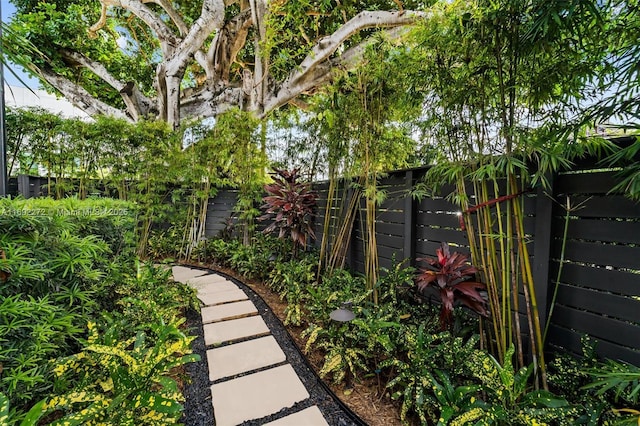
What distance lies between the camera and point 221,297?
2871 mm

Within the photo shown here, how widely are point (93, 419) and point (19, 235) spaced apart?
84cm

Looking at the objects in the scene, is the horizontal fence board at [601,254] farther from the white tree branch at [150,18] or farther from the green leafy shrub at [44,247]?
the white tree branch at [150,18]

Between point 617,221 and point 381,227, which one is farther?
point 381,227

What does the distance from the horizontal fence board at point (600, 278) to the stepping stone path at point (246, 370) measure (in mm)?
1502

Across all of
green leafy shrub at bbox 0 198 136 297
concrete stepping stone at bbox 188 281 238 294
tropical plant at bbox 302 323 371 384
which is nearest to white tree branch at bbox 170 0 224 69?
concrete stepping stone at bbox 188 281 238 294

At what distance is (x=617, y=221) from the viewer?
1.24 m

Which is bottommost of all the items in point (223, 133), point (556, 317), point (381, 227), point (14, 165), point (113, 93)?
point (556, 317)

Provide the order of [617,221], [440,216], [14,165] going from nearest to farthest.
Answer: [617,221] → [440,216] → [14,165]

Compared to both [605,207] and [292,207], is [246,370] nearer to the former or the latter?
[292,207]

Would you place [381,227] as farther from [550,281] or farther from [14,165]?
[14,165]

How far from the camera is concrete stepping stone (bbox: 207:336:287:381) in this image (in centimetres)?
175

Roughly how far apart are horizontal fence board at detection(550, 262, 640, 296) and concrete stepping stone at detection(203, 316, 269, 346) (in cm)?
208

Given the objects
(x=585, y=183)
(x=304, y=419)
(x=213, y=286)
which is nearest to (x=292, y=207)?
(x=213, y=286)

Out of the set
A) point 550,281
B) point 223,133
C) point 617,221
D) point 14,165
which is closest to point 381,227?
point 550,281
